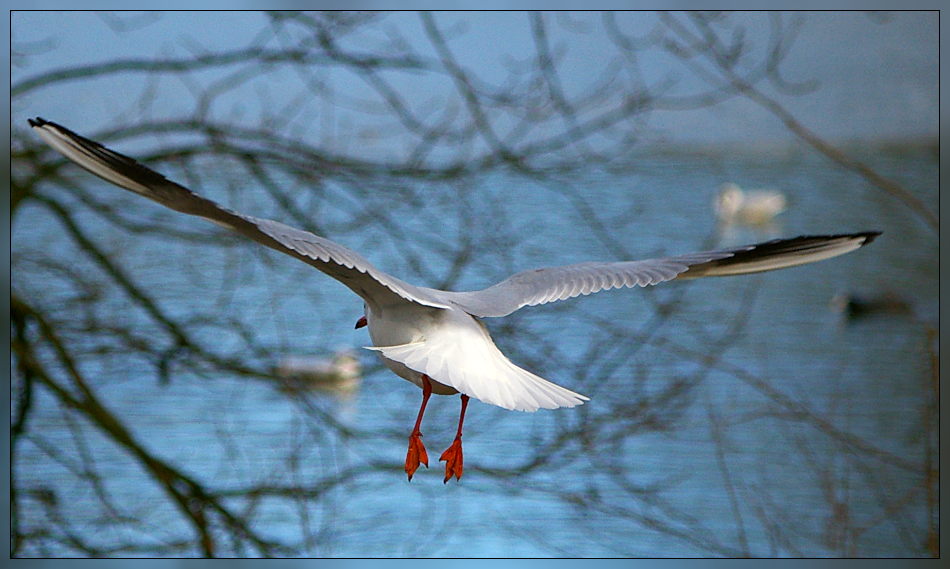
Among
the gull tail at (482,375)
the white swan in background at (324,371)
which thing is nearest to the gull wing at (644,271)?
the gull tail at (482,375)

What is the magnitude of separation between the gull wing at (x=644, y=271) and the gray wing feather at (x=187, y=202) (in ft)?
0.88

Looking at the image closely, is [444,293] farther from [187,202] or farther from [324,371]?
[324,371]

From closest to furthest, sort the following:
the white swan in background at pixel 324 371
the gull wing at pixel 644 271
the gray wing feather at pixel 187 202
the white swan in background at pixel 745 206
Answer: the gray wing feather at pixel 187 202
the gull wing at pixel 644 271
the white swan in background at pixel 324 371
the white swan in background at pixel 745 206

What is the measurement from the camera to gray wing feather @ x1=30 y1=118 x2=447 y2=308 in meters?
1.62

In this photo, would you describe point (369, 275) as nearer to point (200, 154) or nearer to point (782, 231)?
point (200, 154)

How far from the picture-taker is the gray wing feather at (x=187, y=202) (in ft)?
5.31

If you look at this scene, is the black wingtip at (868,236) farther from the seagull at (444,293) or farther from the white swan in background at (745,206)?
the white swan in background at (745,206)

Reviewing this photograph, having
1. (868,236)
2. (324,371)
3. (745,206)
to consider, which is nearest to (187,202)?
(868,236)

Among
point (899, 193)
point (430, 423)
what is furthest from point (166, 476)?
point (899, 193)

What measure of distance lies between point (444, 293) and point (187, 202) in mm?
507

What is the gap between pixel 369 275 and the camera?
176 centimetres

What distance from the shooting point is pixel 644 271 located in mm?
2082

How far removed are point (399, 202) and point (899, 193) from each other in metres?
1.36

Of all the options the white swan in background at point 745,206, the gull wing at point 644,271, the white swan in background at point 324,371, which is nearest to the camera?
the gull wing at point 644,271
